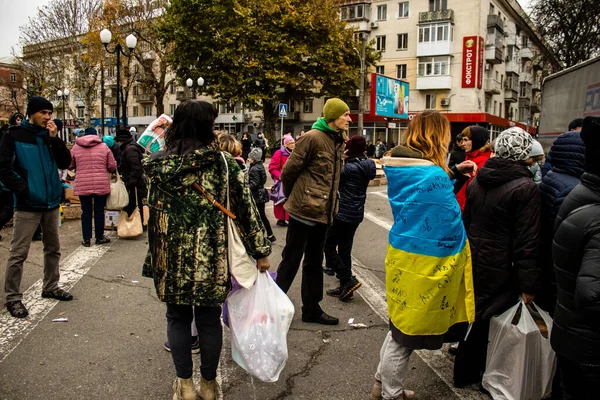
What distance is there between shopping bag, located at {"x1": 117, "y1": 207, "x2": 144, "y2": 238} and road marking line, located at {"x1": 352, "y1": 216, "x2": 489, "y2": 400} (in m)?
3.78

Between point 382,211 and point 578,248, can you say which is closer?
point 578,248

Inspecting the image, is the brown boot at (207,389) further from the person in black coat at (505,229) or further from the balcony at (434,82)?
the balcony at (434,82)

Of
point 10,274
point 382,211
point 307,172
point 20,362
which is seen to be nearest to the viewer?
point 20,362

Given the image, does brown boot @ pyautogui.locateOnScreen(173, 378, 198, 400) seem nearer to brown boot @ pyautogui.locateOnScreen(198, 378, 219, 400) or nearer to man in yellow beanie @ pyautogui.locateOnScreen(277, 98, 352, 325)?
brown boot @ pyautogui.locateOnScreen(198, 378, 219, 400)

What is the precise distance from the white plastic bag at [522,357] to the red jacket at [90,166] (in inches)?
251

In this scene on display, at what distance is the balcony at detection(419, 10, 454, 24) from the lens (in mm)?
41938

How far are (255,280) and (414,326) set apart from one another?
3.35ft

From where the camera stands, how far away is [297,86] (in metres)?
36.2

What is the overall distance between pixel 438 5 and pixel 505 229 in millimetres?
45022

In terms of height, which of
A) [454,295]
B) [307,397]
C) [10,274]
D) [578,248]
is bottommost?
[307,397]

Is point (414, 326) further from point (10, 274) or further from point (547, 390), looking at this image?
point (10, 274)

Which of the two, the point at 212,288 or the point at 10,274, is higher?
the point at 212,288

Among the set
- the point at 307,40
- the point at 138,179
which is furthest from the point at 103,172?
the point at 307,40

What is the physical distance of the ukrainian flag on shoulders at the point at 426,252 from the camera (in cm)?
283
